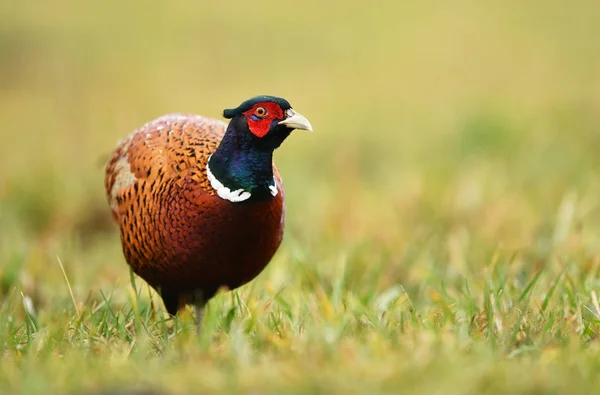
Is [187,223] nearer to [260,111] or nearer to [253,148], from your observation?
[253,148]

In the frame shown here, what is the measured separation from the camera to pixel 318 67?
35.9 feet

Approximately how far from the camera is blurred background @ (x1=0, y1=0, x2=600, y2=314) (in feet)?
17.3

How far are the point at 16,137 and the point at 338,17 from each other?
5.82 meters

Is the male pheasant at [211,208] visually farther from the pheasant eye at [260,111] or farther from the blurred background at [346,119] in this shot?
the blurred background at [346,119]

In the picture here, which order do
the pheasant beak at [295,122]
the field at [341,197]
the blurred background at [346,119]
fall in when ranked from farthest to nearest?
the blurred background at [346,119] → the pheasant beak at [295,122] → the field at [341,197]

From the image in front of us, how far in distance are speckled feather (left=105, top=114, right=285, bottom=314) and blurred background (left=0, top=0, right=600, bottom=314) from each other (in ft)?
1.43

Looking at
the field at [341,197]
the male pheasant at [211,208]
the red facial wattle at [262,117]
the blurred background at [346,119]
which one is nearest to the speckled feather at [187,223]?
the male pheasant at [211,208]

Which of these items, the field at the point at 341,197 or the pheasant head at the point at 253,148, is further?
the pheasant head at the point at 253,148

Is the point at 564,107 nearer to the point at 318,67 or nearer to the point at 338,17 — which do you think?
the point at 318,67

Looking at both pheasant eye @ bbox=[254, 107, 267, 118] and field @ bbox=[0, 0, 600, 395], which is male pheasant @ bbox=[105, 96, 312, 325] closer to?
pheasant eye @ bbox=[254, 107, 267, 118]

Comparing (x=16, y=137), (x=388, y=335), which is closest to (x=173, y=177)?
(x=388, y=335)

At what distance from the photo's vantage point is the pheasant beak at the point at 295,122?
11.6 feet

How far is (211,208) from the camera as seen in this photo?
3615 millimetres

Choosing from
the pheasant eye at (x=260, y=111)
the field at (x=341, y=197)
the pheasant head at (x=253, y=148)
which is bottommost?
the field at (x=341, y=197)
